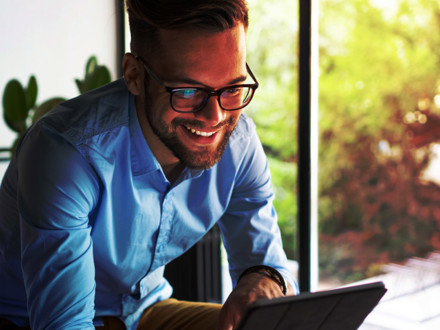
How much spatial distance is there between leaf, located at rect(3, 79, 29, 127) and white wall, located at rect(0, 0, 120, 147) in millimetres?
573

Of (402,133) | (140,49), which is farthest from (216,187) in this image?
(402,133)

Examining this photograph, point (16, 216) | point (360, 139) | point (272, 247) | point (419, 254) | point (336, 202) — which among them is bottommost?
point (419, 254)

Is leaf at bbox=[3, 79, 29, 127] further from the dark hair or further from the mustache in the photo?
the mustache

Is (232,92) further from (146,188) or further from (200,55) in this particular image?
(146,188)

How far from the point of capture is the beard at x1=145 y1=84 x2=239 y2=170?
1.29 m

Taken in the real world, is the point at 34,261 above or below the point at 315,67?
below

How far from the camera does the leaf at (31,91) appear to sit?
119 inches

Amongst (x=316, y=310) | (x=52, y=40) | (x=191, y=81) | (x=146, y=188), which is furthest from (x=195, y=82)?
(x=52, y=40)

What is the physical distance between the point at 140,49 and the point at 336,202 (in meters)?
4.59

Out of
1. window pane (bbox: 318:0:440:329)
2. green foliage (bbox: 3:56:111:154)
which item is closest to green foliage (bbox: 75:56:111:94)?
green foliage (bbox: 3:56:111:154)

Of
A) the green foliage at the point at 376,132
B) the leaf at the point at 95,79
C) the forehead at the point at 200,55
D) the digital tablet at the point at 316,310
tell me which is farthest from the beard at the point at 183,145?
the green foliage at the point at 376,132

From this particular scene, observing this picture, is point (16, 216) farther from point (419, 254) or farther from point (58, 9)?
point (419, 254)

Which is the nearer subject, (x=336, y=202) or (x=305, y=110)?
(x=305, y=110)

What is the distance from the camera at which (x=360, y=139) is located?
5.52 metres
